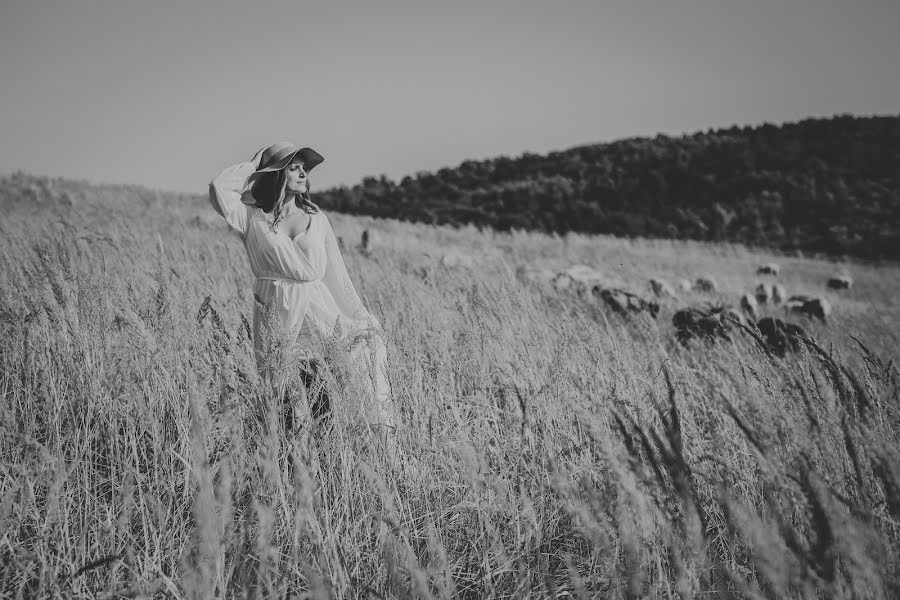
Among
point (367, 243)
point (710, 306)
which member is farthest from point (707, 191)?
point (367, 243)

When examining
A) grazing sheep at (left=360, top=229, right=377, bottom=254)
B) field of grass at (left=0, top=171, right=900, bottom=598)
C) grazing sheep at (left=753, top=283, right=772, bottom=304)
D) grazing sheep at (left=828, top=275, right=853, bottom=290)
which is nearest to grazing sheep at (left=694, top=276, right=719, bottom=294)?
grazing sheep at (left=753, top=283, right=772, bottom=304)

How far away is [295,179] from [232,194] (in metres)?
0.32

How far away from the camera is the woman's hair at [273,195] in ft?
7.52

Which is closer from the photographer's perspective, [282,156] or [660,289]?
[282,156]

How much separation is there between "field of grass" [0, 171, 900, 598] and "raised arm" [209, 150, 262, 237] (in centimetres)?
54

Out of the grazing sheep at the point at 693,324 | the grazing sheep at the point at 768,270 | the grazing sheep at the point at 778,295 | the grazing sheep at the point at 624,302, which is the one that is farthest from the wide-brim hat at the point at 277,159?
the grazing sheep at the point at 768,270

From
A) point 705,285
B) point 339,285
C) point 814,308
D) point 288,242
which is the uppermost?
point 288,242

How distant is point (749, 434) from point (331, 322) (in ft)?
5.79

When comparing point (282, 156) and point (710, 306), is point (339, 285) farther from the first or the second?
point (710, 306)

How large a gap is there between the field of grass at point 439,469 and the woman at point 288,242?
0.36 metres

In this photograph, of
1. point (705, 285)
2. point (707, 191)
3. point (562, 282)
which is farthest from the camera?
point (707, 191)

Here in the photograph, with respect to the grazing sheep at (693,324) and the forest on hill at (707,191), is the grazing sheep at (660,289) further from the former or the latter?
the forest on hill at (707,191)

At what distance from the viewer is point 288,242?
7.09 ft

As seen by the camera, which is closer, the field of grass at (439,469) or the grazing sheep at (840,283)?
the field of grass at (439,469)
